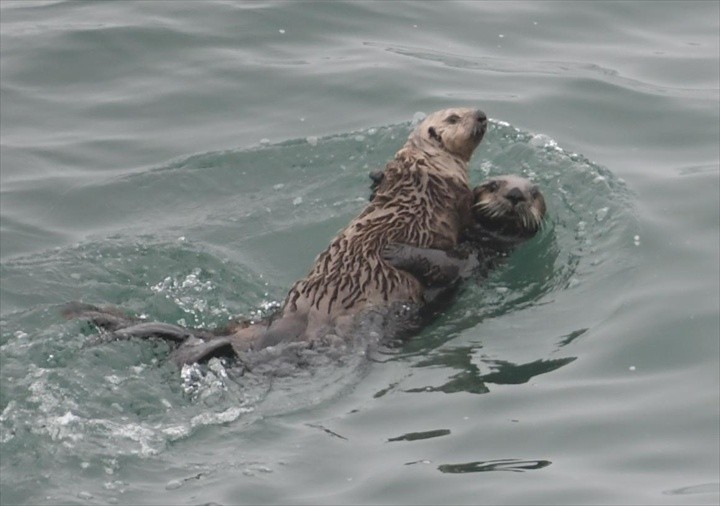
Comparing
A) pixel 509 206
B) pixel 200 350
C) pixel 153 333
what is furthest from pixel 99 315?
pixel 509 206

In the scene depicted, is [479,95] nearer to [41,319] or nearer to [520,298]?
[520,298]

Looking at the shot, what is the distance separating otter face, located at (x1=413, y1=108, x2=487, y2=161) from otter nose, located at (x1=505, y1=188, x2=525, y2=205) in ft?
1.82

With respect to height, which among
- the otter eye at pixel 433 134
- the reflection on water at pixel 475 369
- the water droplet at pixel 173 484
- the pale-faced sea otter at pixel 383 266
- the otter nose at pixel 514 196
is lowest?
the water droplet at pixel 173 484

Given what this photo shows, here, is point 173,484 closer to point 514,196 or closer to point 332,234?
point 514,196

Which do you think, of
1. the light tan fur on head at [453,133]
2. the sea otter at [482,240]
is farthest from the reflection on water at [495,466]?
the light tan fur on head at [453,133]

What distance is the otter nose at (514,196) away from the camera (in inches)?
400

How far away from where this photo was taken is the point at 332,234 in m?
11.0

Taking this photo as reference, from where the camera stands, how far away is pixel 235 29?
14.5 metres

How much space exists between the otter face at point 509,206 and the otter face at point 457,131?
0.31m

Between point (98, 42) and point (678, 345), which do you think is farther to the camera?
point (98, 42)

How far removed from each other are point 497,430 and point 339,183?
12.7 feet

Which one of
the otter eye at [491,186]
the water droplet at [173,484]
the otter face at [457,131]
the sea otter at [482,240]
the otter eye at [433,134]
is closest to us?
the water droplet at [173,484]

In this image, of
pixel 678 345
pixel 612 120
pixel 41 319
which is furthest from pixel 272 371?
pixel 612 120

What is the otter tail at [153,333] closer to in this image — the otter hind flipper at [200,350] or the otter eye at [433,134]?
the otter hind flipper at [200,350]
